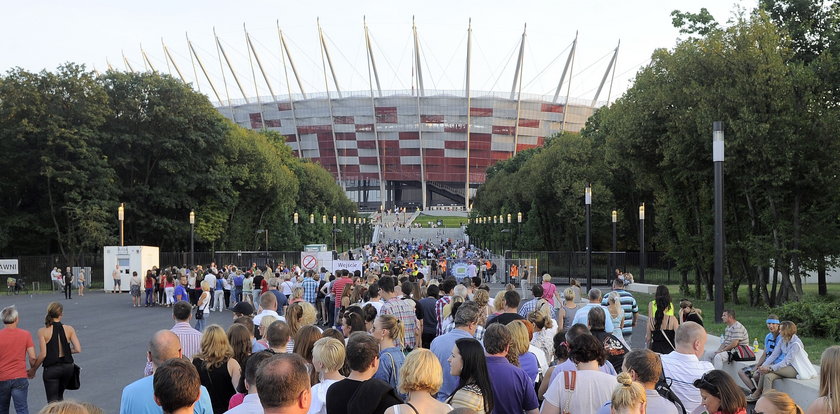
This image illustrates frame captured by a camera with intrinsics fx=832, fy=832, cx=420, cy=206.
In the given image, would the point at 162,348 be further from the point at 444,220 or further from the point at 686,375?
the point at 444,220

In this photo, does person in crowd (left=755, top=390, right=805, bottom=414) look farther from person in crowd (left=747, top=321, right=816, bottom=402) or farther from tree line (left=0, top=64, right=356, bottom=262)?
tree line (left=0, top=64, right=356, bottom=262)

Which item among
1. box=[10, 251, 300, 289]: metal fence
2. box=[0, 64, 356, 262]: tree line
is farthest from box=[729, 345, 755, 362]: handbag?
box=[0, 64, 356, 262]: tree line

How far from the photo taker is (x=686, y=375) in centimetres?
698

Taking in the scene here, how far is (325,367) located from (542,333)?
4426mm

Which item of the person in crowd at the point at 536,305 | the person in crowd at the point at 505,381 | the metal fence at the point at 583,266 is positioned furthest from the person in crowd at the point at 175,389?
the metal fence at the point at 583,266

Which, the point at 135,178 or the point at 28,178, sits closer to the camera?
the point at 28,178

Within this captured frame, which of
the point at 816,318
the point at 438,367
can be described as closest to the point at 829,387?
the point at 438,367

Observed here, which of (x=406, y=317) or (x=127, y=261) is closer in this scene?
(x=406, y=317)

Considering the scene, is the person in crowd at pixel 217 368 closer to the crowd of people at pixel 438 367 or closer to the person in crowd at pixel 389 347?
the crowd of people at pixel 438 367

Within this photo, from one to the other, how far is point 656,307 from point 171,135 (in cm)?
4563

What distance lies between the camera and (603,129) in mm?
55344

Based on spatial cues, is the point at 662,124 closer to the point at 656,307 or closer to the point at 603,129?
the point at 656,307

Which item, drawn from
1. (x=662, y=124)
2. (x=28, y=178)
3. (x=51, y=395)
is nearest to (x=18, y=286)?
(x=28, y=178)

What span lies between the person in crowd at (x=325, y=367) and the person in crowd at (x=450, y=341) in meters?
1.12
